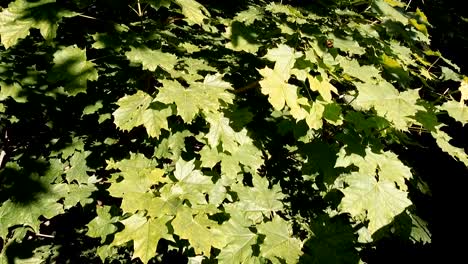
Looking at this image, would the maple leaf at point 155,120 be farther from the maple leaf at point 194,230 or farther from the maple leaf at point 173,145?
the maple leaf at point 194,230

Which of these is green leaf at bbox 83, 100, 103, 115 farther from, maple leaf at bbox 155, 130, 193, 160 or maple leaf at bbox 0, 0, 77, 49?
maple leaf at bbox 0, 0, 77, 49

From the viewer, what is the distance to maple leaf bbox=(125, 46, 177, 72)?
2318 millimetres

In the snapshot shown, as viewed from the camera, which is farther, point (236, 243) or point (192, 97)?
point (236, 243)

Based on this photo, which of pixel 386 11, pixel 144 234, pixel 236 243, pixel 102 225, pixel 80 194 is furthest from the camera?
pixel 386 11

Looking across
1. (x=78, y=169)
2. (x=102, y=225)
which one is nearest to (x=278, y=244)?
(x=102, y=225)

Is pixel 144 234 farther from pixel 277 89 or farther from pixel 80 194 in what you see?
pixel 277 89

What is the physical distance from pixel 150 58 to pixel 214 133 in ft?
2.18

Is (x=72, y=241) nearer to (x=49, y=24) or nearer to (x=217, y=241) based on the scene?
(x=217, y=241)

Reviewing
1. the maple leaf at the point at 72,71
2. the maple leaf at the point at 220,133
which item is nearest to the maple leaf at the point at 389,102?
the maple leaf at the point at 220,133

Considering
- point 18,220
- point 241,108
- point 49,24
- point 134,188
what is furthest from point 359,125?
point 18,220

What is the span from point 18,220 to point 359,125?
2485 millimetres

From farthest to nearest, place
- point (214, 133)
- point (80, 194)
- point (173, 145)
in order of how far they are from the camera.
Answer: point (80, 194) → point (173, 145) → point (214, 133)

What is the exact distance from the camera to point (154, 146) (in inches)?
117

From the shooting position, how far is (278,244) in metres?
2.38
